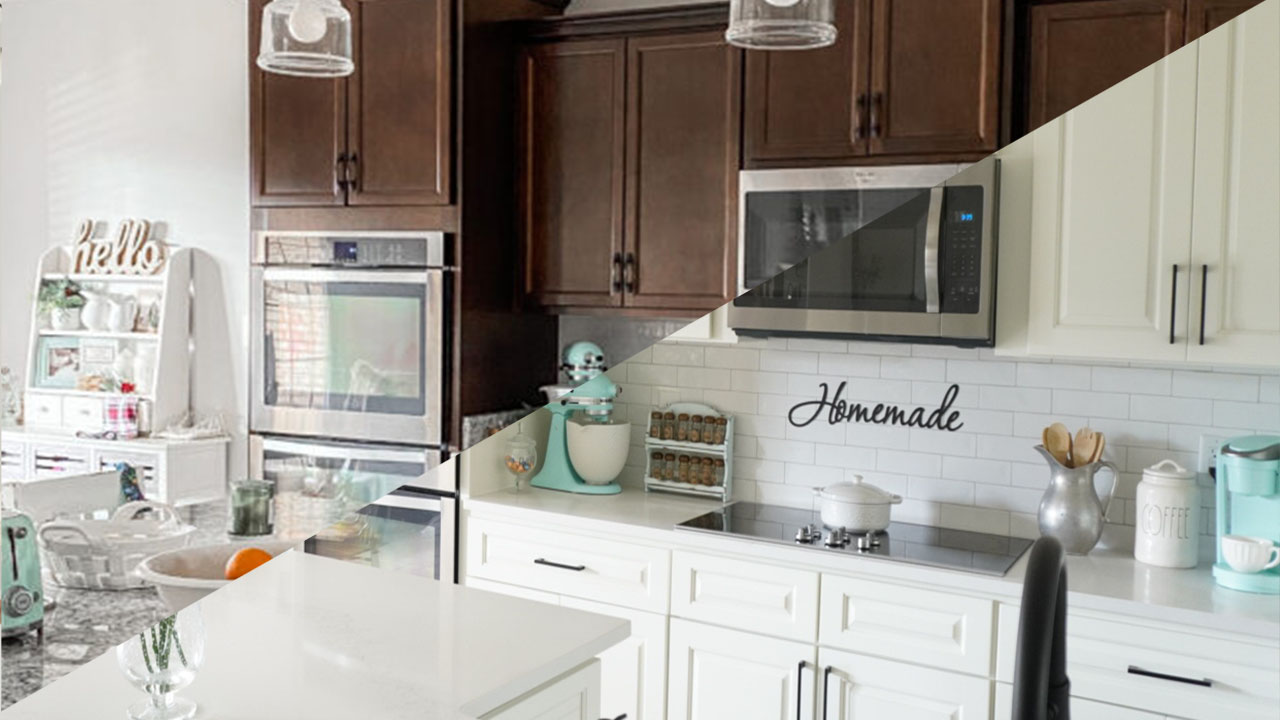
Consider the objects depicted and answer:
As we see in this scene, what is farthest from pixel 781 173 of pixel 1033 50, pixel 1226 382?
pixel 1226 382

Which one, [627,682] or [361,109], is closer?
[361,109]

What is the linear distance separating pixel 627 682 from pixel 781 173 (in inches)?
53.0

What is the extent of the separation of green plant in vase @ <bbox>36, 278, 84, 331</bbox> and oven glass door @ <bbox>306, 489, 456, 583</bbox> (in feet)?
0.15

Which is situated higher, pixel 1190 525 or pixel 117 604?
pixel 117 604

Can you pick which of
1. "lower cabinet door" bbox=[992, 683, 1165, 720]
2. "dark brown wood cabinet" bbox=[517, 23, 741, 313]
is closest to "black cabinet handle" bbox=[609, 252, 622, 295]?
"dark brown wood cabinet" bbox=[517, 23, 741, 313]

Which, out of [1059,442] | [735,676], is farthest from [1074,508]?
[735,676]

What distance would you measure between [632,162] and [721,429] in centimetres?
143

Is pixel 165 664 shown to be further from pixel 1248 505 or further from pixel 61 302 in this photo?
pixel 1248 505

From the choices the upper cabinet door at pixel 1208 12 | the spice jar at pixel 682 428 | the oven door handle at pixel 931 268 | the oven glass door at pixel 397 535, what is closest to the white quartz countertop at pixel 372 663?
the oven glass door at pixel 397 535

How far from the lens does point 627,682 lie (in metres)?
1.42

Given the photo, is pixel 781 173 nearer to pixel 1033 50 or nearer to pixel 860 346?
pixel 1033 50

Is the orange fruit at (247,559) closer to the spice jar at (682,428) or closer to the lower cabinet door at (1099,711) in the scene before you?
the lower cabinet door at (1099,711)

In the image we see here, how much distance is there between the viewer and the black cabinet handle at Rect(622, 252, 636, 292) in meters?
0.17

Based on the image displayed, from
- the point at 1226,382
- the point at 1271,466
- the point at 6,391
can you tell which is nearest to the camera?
the point at 6,391
